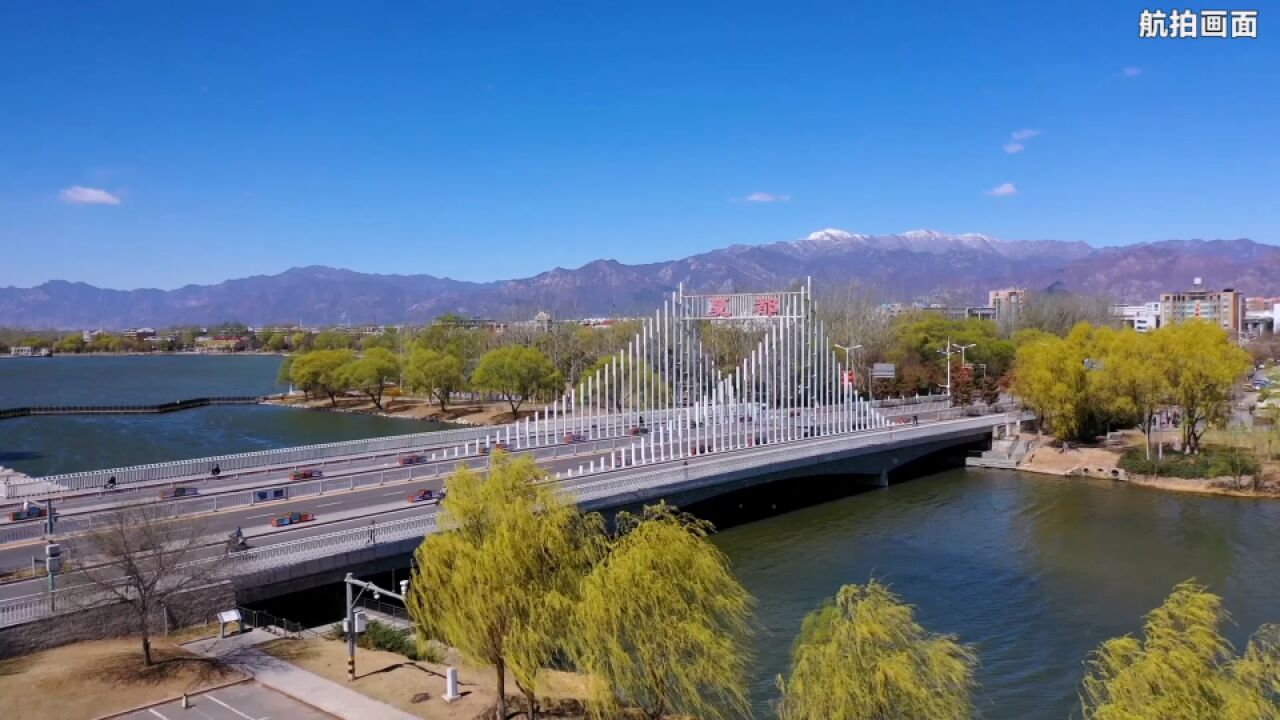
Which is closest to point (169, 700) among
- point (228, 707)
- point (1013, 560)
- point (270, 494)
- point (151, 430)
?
point (228, 707)

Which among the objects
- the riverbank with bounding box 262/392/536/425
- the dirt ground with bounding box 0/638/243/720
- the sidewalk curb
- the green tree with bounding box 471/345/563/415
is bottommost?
the riverbank with bounding box 262/392/536/425

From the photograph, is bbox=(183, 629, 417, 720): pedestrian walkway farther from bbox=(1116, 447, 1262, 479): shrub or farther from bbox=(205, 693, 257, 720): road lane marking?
bbox=(1116, 447, 1262, 479): shrub

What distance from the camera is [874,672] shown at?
15.9 meters

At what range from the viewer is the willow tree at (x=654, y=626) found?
20.4m

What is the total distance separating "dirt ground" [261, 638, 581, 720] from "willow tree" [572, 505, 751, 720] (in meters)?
3.06

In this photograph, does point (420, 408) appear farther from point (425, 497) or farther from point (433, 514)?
point (433, 514)

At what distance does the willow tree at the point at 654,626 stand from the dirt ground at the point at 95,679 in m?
11.6

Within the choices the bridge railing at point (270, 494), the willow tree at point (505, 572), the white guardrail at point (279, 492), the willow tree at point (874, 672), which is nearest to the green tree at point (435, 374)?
the white guardrail at point (279, 492)

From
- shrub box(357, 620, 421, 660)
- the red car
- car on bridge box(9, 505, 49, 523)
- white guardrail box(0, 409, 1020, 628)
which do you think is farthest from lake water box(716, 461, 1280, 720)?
car on bridge box(9, 505, 49, 523)

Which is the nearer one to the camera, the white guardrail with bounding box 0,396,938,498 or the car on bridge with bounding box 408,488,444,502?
the car on bridge with bounding box 408,488,444,502

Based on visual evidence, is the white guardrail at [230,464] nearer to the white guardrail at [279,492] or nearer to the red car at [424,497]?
the white guardrail at [279,492]

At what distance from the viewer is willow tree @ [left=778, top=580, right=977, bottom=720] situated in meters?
15.7

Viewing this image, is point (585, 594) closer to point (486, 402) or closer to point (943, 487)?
point (943, 487)

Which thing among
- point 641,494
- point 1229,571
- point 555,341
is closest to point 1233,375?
point 1229,571
